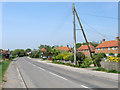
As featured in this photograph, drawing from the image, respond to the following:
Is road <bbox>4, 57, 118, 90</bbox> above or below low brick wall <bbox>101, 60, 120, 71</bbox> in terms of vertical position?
below

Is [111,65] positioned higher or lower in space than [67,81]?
higher

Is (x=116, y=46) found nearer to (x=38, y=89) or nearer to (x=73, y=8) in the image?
(x=73, y=8)

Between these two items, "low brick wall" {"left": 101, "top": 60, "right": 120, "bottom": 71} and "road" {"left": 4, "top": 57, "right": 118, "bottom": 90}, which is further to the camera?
"low brick wall" {"left": 101, "top": 60, "right": 120, "bottom": 71}

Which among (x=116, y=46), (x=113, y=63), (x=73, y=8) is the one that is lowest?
(x=113, y=63)

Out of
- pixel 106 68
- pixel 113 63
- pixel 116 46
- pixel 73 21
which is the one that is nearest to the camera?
pixel 113 63

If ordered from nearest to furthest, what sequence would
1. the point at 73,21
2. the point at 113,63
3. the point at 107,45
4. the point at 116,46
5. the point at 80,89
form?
1. the point at 80,89
2. the point at 113,63
3. the point at 73,21
4. the point at 116,46
5. the point at 107,45

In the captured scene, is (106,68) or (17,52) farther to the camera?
(17,52)

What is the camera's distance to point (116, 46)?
5306cm

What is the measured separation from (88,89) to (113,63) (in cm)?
924

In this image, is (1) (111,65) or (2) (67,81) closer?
(2) (67,81)

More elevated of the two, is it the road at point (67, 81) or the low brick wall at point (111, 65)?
the low brick wall at point (111, 65)

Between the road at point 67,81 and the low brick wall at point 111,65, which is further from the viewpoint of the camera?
the low brick wall at point 111,65

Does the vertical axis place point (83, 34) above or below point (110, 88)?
above

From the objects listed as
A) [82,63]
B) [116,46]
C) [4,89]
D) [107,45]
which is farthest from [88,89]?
[107,45]
